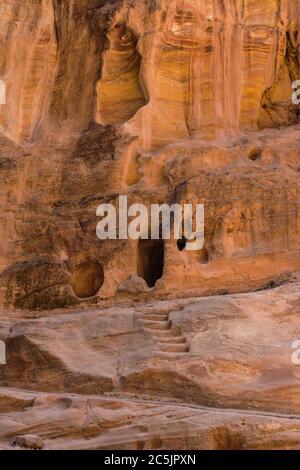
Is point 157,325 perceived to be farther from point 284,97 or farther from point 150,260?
point 284,97

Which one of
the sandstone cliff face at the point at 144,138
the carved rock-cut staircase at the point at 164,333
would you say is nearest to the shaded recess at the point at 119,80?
Result: the sandstone cliff face at the point at 144,138

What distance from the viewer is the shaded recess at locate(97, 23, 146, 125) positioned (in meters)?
26.2

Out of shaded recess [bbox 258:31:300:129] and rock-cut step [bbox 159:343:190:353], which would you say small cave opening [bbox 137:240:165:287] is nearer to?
rock-cut step [bbox 159:343:190:353]

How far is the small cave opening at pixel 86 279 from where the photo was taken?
23297 millimetres

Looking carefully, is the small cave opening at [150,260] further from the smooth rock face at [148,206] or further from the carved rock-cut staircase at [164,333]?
the carved rock-cut staircase at [164,333]

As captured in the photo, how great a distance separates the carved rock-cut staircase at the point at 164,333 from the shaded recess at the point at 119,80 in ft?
27.0

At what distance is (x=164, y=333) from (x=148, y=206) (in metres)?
5.58

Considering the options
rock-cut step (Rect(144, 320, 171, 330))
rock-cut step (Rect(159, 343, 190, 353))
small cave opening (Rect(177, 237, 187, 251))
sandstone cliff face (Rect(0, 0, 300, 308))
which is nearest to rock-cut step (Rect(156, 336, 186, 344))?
rock-cut step (Rect(159, 343, 190, 353))

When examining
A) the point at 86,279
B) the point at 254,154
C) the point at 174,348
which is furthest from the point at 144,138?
the point at 174,348

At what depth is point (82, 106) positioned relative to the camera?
86.9 feet

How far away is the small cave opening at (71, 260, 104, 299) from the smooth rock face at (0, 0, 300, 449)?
0.04 metres

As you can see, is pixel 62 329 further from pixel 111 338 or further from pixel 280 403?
pixel 280 403
